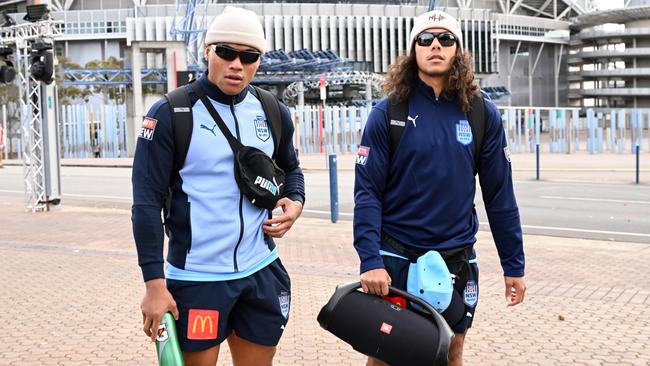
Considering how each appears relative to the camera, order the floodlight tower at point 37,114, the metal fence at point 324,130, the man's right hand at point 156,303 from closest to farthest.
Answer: the man's right hand at point 156,303, the floodlight tower at point 37,114, the metal fence at point 324,130

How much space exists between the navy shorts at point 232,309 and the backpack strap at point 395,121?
70cm

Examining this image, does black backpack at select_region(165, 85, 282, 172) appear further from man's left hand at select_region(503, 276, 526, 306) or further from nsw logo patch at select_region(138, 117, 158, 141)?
man's left hand at select_region(503, 276, 526, 306)

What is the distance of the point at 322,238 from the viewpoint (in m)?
11.9

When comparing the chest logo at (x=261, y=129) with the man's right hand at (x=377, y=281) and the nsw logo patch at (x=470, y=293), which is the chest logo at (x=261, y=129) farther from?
the nsw logo patch at (x=470, y=293)

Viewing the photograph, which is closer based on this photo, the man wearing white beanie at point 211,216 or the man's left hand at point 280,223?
the man wearing white beanie at point 211,216

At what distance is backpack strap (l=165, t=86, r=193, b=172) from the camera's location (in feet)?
10.8

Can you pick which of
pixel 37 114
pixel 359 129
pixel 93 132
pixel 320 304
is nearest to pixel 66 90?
pixel 93 132

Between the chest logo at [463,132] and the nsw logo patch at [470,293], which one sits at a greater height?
the chest logo at [463,132]

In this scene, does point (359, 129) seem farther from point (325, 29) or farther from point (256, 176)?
point (256, 176)

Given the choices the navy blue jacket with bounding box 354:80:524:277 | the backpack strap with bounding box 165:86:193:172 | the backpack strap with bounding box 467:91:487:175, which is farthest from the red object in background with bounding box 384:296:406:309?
the backpack strap with bounding box 165:86:193:172

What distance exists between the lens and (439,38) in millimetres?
3730

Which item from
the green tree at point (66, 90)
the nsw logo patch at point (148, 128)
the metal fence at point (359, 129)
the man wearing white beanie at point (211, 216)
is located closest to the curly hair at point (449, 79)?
the man wearing white beanie at point (211, 216)

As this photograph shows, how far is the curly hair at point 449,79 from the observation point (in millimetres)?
3695

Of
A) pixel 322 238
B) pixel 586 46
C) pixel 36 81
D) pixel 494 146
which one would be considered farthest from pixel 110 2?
pixel 494 146
